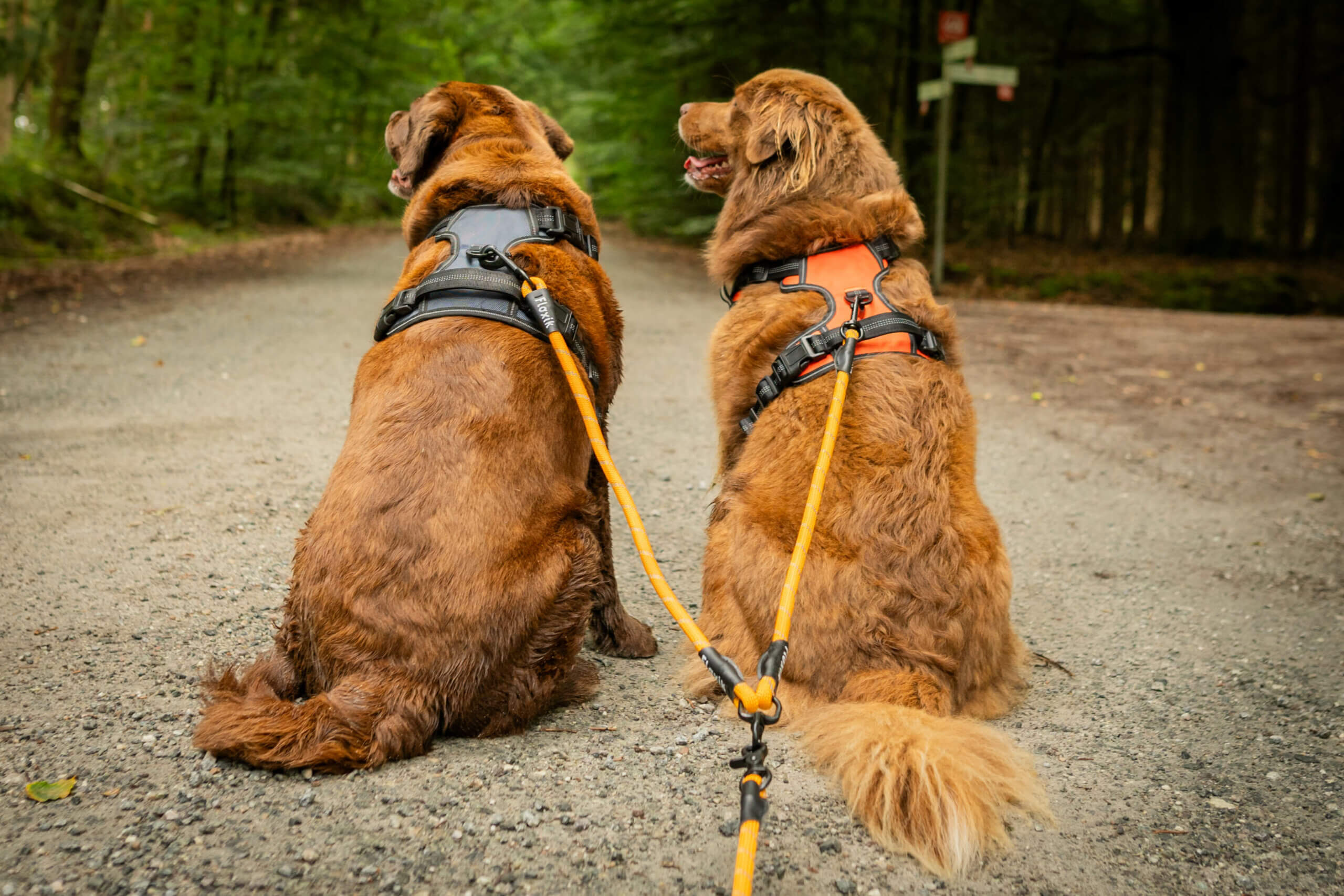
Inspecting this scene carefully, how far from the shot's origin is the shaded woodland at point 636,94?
16.8m

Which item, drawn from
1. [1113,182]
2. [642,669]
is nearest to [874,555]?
[642,669]

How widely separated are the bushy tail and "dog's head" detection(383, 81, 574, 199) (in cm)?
245

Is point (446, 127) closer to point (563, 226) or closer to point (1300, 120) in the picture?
point (563, 226)

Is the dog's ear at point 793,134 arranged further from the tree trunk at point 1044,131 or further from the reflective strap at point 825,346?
the tree trunk at point 1044,131

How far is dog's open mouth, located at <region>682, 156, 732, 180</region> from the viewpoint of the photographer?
13.4 feet

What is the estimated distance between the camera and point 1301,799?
285 centimetres

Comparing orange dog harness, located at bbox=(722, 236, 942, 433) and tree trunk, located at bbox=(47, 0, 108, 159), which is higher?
tree trunk, located at bbox=(47, 0, 108, 159)

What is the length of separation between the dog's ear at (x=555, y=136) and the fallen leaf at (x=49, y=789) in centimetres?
279

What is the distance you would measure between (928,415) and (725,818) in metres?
1.40

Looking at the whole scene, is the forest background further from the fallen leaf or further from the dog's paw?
the fallen leaf

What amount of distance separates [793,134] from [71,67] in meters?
18.6

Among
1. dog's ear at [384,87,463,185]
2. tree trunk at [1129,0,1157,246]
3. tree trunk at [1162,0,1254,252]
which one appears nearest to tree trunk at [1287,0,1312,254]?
tree trunk at [1129,0,1157,246]

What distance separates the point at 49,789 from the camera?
2.50m

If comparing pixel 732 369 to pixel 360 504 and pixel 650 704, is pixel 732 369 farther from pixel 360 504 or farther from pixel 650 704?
pixel 360 504
